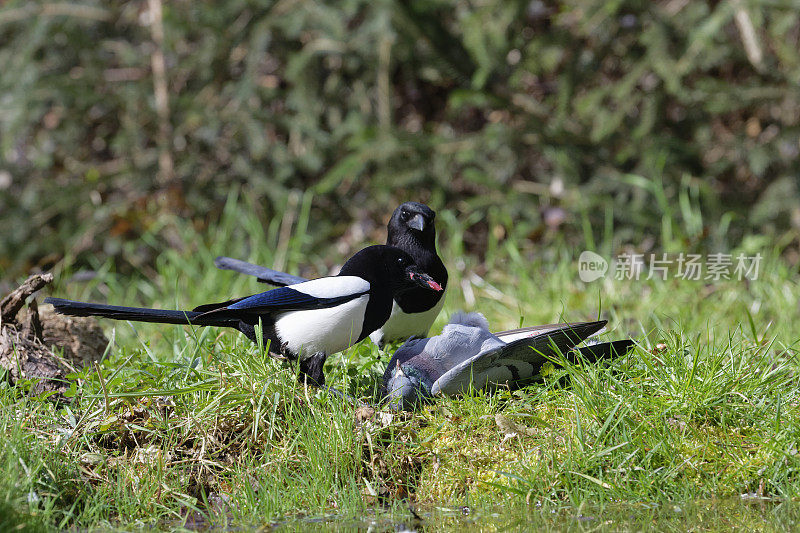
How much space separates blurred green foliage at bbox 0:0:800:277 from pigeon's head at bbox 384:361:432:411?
267cm

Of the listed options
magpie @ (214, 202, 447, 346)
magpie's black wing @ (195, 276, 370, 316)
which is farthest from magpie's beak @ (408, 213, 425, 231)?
magpie's black wing @ (195, 276, 370, 316)

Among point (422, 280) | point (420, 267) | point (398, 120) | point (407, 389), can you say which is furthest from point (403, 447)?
point (398, 120)

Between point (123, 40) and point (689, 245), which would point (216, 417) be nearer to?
point (689, 245)

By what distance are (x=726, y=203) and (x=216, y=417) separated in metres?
4.01

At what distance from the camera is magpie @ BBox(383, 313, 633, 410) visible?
2.82m

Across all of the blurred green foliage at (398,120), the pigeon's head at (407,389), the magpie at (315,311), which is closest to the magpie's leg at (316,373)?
the magpie at (315,311)

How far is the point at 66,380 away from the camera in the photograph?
120 inches

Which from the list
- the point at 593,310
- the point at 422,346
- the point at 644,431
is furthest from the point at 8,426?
the point at 593,310

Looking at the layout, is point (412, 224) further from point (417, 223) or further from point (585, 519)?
point (585, 519)

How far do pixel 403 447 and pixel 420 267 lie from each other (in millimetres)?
781

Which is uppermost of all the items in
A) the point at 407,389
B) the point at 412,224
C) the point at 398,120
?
the point at 398,120

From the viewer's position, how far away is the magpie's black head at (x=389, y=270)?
2.99 metres

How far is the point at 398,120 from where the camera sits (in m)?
6.38

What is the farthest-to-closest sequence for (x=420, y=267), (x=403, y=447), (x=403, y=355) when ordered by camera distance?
(x=420, y=267), (x=403, y=355), (x=403, y=447)
